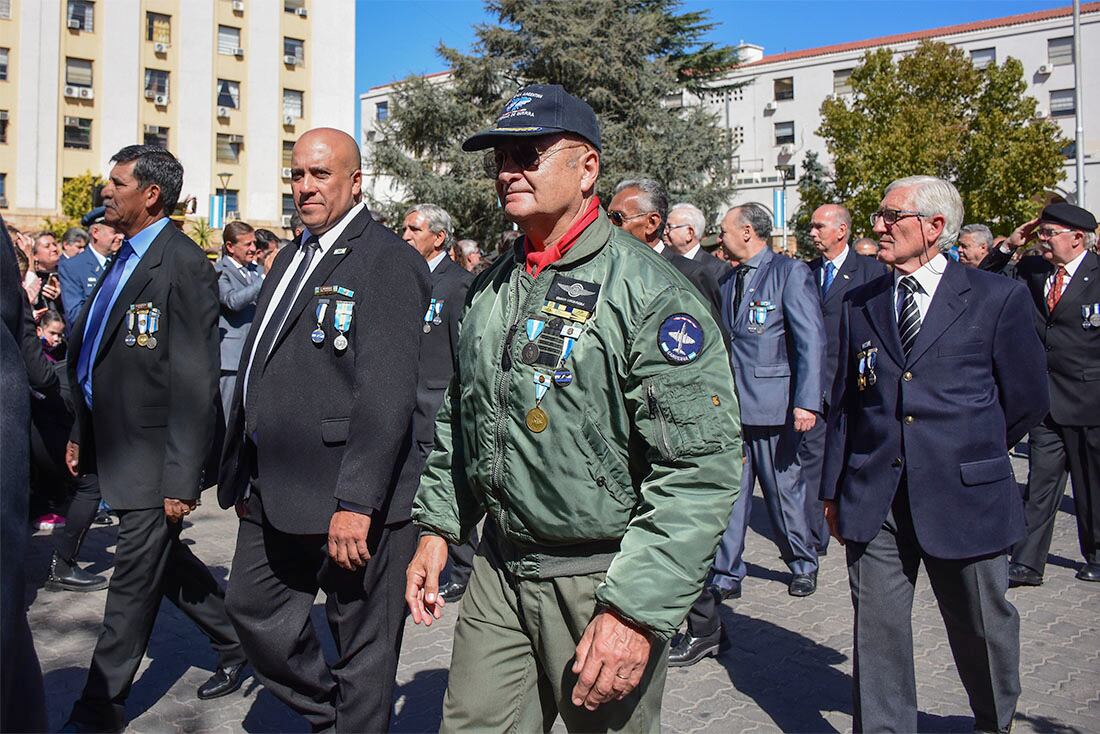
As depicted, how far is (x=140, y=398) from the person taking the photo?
443 cm

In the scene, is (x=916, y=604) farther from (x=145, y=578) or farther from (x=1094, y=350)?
(x=145, y=578)

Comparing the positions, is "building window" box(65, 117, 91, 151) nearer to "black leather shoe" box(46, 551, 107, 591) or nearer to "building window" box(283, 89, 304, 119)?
"building window" box(283, 89, 304, 119)

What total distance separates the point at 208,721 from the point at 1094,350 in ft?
20.1

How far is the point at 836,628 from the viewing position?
584 cm

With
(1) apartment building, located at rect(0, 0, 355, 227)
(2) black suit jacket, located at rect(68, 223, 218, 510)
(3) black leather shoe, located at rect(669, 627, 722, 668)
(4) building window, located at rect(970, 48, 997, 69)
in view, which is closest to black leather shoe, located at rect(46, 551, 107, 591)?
(2) black suit jacket, located at rect(68, 223, 218, 510)

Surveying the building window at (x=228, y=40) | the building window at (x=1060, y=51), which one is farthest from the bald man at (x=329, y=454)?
the building window at (x=1060, y=51)

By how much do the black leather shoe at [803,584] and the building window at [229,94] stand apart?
5418 centimetres

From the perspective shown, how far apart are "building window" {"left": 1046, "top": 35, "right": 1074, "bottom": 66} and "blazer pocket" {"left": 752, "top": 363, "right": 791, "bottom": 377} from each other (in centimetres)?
6444

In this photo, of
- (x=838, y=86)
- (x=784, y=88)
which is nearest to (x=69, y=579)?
(x=838, y=86)

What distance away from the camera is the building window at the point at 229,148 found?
180 feet

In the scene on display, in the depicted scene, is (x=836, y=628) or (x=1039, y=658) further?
(x=836, y=628)

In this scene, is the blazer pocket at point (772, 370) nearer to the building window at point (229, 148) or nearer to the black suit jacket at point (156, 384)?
the black suit jacket at point (156, 384)

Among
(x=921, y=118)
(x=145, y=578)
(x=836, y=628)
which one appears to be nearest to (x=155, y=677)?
(x=145, y=578)

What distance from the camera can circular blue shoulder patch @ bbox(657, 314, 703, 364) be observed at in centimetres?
247
